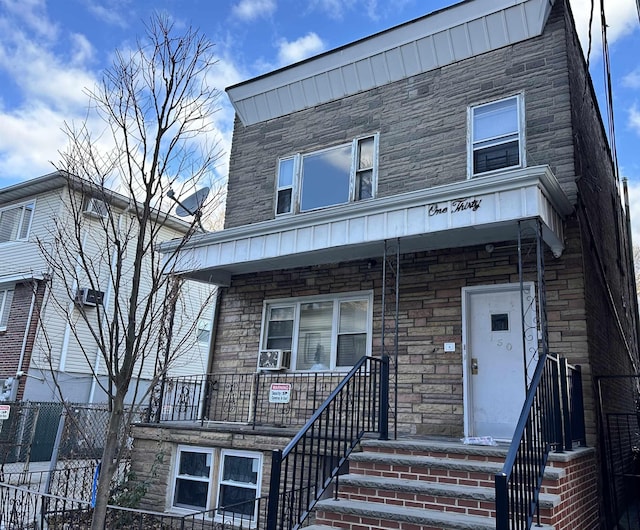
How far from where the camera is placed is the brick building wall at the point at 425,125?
285 inches

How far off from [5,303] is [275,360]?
35.1 ft

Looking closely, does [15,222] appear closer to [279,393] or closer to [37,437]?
[37,437]

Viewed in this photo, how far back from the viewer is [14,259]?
15594mm

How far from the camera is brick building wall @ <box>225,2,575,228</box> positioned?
7.23 meters

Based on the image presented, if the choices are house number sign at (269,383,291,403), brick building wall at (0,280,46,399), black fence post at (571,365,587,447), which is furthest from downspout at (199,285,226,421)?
brick building wall at (0,280,46,399)

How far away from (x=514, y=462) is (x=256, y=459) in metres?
4.45

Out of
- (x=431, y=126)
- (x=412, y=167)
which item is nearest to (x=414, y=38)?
(x=431, y=126)

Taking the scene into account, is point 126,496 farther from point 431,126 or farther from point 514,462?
point 431,126

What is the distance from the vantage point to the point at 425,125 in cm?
837

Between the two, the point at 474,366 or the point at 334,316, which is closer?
the point at 474,366

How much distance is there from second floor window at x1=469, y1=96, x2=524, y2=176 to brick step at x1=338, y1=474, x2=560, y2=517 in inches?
184

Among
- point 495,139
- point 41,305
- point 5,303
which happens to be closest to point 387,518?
point 495,139

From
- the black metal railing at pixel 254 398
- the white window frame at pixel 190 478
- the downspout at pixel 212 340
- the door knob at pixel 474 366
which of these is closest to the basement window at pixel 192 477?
the white window frame at pixel 190 478

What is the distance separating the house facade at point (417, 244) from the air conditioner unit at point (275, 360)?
0.03 metres
